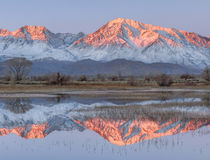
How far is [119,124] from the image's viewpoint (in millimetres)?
25125

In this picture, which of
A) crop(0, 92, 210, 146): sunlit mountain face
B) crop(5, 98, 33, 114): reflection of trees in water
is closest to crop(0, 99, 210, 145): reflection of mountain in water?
crop(0, 92, 210, 146): sunlit mountain face

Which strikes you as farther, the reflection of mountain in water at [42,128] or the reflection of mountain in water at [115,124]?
the reflection of mountain in water at [42,128]

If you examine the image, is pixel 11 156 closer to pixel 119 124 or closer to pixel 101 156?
pixel 101 156

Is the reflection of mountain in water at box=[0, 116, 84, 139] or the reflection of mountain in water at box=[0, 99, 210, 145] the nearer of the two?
the reflection of mountain in water at box=[0, 99, 210, 145]

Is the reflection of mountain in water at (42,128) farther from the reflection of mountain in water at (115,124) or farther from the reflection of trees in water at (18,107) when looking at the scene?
the reflection of trees in water at (18,107)

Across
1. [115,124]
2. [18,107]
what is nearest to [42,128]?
[115,124]

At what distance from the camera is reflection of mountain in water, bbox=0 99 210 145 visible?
21391mm

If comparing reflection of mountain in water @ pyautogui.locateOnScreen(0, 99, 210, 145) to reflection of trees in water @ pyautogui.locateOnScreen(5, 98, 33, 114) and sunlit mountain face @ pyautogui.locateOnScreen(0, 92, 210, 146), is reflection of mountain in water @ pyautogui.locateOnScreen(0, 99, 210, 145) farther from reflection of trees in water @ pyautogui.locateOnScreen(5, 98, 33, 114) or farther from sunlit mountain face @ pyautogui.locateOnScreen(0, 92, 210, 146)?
reflection of trees in water @ pyautogui.locateOnScreen(5, 98, 33, 114)

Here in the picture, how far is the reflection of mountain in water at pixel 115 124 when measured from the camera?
21.4 meters

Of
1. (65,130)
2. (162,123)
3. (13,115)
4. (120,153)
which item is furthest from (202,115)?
(13,115)

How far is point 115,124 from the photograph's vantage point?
25188 millimetres

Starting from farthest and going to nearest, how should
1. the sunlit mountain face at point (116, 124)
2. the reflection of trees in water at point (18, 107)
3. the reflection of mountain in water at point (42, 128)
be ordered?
the reflection of trees in water at point (18, 107) < the reflection of mountain in water at point (42, 128) < the sunlit mountain face at point (116, 124)

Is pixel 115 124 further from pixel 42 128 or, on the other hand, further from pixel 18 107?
pixel 18 107

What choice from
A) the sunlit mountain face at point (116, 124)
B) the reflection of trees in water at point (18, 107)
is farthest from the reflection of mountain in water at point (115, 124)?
the reflection of trees in water at point (18, 107)
